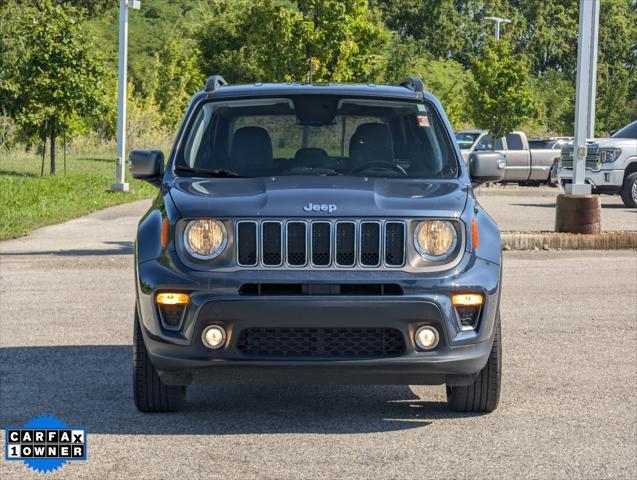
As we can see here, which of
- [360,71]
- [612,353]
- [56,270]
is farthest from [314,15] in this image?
[612,353]

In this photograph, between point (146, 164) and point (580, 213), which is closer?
point (146, 164)

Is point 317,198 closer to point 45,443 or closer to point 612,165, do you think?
point 45,443

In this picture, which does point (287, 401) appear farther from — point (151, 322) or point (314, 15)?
point (314, 15)

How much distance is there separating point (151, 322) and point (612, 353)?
12.7ft

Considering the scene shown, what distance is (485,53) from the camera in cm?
5162

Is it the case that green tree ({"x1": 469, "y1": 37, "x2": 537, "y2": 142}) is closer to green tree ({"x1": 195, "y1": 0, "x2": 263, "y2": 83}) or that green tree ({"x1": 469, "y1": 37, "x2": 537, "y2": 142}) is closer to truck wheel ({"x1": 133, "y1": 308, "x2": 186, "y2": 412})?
green tree ({"x1": 195, "y1": 0, "x2": 263, "y2": 83})

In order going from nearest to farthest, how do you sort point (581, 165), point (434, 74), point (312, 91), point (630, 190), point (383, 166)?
point (383, 166) < point (312, 91) < point (581, 165) < point (630, 190) < point (434, 74)

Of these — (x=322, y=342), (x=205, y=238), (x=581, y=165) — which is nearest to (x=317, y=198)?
(x=205, y=238)

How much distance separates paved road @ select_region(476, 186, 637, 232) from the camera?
22.1m

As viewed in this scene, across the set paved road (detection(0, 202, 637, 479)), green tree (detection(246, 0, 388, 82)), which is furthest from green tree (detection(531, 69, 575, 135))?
paved road (detection(0, 202, 637, 479))

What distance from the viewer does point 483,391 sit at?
23.0ft

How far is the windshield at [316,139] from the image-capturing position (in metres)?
7.52

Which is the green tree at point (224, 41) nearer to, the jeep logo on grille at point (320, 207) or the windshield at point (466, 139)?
the windshield at point (466, 139)

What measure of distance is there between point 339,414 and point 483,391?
78 cm
